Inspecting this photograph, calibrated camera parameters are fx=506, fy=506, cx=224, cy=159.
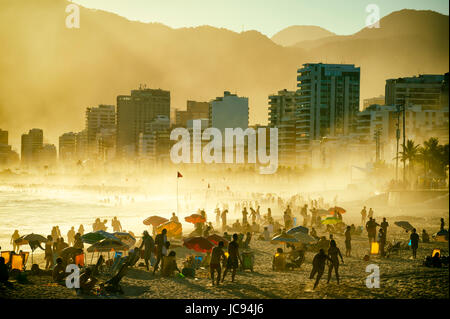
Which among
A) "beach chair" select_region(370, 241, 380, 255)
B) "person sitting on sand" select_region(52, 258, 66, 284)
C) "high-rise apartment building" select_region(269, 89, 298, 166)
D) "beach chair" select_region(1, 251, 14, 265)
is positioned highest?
"high-rise apartment building" select_region(269, 89, 298, 166)

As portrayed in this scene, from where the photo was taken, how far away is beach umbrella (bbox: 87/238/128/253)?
17.4 meters

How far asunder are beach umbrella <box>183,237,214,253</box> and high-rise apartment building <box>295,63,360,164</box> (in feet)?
470

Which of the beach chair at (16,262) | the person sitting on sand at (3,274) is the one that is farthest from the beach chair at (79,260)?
the person sitting on sand at (3,274)

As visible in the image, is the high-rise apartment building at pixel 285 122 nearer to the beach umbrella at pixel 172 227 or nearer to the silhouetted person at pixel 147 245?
the beach umbrella at pixel 172 227

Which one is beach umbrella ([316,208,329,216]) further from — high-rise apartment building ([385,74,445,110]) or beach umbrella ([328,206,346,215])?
high-rise apartment building ([385,74,445,110])

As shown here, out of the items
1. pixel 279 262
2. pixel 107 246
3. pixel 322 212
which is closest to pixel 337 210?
pixel 322 212

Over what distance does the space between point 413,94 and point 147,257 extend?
Result: 146340mm

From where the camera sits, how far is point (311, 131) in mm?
163750

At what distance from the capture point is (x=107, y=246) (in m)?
17.5

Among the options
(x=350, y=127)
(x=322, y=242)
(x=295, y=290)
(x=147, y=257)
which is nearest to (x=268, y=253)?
(x=322, y=242)

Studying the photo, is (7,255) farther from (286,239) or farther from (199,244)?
Answer: (286,239)

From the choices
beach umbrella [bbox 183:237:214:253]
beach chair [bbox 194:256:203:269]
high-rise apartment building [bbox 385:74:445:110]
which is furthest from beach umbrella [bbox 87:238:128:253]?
high-rise apartment building [bbox 385:74:445:110]

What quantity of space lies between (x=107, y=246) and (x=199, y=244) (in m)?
3.17

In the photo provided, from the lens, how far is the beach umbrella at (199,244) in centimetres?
1761
